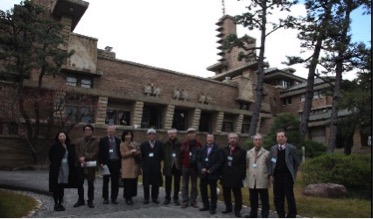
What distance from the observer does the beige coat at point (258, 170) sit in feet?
24.6

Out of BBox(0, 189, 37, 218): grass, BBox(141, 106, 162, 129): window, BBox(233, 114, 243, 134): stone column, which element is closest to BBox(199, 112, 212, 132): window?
BBox(233, 114, 243, 134): stone column

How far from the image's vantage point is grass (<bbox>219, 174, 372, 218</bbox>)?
8617mm

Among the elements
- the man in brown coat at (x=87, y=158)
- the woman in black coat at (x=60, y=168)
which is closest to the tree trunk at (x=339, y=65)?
the man in brown coat at (x=87, y=158)

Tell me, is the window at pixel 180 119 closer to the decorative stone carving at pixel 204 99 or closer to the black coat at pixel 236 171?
the decorative stone carving at pixel 204 99

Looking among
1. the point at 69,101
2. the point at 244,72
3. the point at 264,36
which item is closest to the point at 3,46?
the point at 69,101

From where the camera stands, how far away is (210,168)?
7996 millimetres

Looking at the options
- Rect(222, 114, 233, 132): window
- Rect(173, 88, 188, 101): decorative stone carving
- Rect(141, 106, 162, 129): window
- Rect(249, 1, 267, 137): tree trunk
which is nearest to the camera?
Rect(249, 1, 267, 137): tree trunk

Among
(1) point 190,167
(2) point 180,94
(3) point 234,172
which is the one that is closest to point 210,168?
(3) point 234,172

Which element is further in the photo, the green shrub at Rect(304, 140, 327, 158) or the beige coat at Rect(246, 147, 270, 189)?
the green shrub at Rect(304, 140, 327, 158)

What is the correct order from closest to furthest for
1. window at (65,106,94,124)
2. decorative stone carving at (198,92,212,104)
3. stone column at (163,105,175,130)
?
window at (65,106,94,124), stone column at (163,105,175,130), decorative stone carving at (198,92,212,104)

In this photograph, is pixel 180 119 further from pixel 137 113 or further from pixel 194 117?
pixel 137 113

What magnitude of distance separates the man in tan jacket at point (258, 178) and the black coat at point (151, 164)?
2103 millimetres

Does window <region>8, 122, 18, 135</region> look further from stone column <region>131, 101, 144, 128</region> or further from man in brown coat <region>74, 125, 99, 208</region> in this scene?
man in brown coat <region>74, 125, 99, 208</region>

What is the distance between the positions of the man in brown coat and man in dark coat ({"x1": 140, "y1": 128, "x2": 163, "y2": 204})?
1.13m
